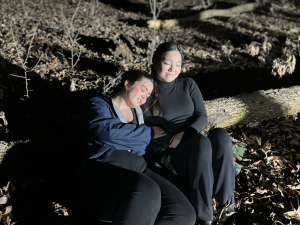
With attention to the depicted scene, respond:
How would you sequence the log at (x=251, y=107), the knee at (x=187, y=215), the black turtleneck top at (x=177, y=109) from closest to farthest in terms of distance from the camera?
the knee at (x=187, y=215), the black turtleneck top at (x=177, y=109), the log at (x=251, y=107)

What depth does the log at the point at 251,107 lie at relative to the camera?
379 cm

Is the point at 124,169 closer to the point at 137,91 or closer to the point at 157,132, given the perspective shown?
the point at 157,132

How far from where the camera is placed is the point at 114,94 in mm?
2758

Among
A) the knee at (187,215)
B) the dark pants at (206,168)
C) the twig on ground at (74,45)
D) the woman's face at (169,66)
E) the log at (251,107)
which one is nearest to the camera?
the knee at (187,215)

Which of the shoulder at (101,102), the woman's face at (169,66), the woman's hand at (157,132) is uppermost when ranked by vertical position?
the woman's face at (169,66)

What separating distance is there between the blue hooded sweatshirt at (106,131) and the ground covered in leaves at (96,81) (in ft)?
0.99

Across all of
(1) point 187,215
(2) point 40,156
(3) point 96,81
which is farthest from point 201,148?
(3) point 96,81

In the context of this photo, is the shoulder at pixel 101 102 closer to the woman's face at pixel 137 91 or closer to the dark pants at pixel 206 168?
the woman's face at pixel 137 91

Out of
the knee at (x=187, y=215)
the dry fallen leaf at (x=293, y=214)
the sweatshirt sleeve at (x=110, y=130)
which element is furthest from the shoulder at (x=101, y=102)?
the dry fallen leaf at (x=293, y=214)

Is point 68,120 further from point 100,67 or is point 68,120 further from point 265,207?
point 265,207

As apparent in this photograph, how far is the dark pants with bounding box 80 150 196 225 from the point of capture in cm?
211

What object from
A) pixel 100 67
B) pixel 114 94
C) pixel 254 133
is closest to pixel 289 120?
pixel 254 133

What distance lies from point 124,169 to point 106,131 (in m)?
0.37

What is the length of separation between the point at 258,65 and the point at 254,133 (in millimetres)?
2468
